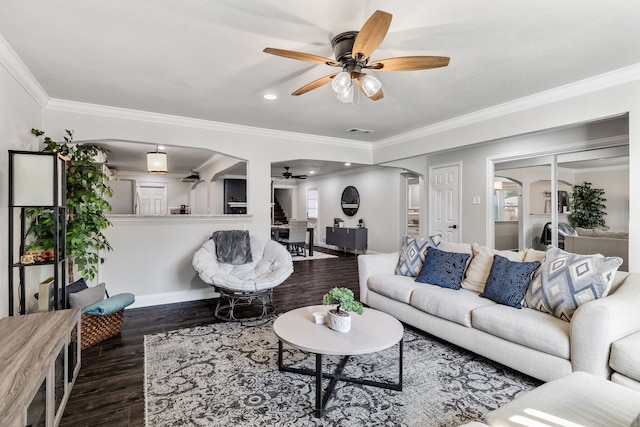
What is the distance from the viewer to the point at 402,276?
377cm

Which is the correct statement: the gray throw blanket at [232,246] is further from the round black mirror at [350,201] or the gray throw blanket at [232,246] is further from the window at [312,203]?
the window at [312,203]

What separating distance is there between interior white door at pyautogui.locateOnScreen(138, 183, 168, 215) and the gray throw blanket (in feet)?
23.7

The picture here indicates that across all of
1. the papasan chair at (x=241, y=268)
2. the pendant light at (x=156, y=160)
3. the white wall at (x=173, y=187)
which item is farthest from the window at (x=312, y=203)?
the papasan chair at (x=241, y=268)

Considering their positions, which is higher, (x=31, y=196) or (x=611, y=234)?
(x=31, y=196)

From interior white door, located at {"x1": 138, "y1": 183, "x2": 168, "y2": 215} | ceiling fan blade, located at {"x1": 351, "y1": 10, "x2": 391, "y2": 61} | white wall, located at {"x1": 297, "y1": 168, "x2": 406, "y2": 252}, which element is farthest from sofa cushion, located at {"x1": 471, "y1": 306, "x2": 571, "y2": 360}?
interior white door, located at {"x1": 138, "y1": 183, "x2": 168, "y2": 215}

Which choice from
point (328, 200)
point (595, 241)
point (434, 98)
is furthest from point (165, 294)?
point (328, 200)

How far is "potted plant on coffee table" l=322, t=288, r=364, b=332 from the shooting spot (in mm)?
2260

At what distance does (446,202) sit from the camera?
6160 millimetres

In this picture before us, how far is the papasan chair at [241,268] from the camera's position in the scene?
12.0 feet

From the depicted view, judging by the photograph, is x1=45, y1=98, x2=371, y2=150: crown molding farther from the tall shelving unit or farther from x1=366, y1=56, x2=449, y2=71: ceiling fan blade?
x1=366, y1=56, x2=449, y2=71: ceiling fan blade

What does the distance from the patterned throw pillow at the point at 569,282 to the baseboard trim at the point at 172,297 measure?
3.76m

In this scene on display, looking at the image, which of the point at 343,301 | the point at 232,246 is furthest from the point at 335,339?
the point at 232,246

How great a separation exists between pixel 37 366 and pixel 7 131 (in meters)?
2.06

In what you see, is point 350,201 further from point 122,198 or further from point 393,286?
point 393,286
